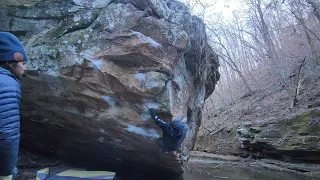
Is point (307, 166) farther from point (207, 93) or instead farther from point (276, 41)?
point (276, 41)

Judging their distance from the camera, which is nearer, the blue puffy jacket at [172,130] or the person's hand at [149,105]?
the blue puffy jacket at [172,130]

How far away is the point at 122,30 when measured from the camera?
14.8 feet

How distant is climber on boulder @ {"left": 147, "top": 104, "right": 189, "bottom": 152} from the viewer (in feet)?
14.9

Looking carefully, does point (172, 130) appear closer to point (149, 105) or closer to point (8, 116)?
point (149, 105)

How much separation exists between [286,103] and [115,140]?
11.4m

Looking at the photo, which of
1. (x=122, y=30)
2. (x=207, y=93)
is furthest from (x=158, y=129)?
(x=207, y=93)

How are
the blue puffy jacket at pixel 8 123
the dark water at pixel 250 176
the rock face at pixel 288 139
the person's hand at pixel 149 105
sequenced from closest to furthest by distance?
1. the blue puffy jacket at pixel 8 123
2. the person's hand at pixel 149 105
3. the dark water at pixel 250 176
4. the rock face at pixel 288 139

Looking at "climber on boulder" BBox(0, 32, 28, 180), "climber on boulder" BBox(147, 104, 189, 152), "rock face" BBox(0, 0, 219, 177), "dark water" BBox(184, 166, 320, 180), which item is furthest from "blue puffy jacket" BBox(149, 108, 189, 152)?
"dark water" BBox(184, 166, 320, 180)

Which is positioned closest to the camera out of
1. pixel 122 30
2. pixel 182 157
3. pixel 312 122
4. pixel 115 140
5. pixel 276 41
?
pixel 122 30

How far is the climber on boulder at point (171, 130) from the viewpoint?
4.54 metres

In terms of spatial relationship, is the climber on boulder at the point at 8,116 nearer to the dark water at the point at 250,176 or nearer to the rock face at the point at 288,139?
the dark water at the point at 250,176

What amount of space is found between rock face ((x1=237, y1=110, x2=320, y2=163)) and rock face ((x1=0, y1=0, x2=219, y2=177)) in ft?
18.9

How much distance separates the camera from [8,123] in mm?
1873

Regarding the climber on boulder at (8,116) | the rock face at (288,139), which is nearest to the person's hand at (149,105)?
the climber on boulder at (8,116)
